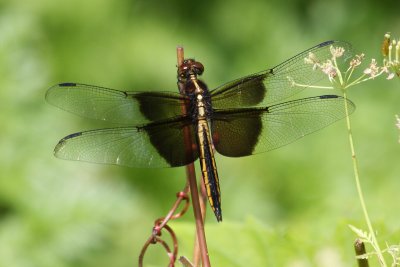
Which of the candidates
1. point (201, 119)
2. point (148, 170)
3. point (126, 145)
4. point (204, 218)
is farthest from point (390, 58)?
point (148, 170)

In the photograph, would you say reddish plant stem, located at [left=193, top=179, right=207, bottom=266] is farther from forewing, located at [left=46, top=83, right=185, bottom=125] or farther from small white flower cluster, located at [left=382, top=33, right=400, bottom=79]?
small white flower cluster, located at [left=382, top=33, right=400, bottom=79]

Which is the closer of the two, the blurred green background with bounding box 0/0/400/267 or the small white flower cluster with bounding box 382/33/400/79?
the small white flower cluster with bounding box 382/33/400/79

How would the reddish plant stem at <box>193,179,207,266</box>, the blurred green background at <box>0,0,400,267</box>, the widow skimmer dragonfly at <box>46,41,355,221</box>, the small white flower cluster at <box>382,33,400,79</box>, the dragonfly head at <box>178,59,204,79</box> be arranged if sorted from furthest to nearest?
the blurred green background at <box>0,0,400,267</box>, the widow skimmer dragonfly at <box>46,41,355,221</box>, the dragonfly head at <box>178,59,204,79</box>, the reddish plant stem at <box>193,179,207,266</box>, the small white flower cluster at <box>382,33,400,79</box>

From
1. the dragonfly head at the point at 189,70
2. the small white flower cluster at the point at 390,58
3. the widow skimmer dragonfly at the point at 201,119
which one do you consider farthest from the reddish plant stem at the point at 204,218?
the small white flower cluster at the point at 390,58

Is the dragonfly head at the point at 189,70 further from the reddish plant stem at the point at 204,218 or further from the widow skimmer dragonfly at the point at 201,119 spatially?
the reddish plant stem at the point at 204,218

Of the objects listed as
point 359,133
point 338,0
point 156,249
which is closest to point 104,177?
point 156,249

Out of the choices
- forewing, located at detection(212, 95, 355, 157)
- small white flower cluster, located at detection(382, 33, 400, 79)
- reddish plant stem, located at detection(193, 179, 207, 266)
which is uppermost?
forewing, located at detection(212, 95, 355, 157)

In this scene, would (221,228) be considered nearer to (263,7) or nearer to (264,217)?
(264,217)

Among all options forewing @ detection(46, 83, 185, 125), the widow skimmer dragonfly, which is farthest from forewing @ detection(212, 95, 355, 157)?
forewing @ detection(46, 83, 185, 125)
